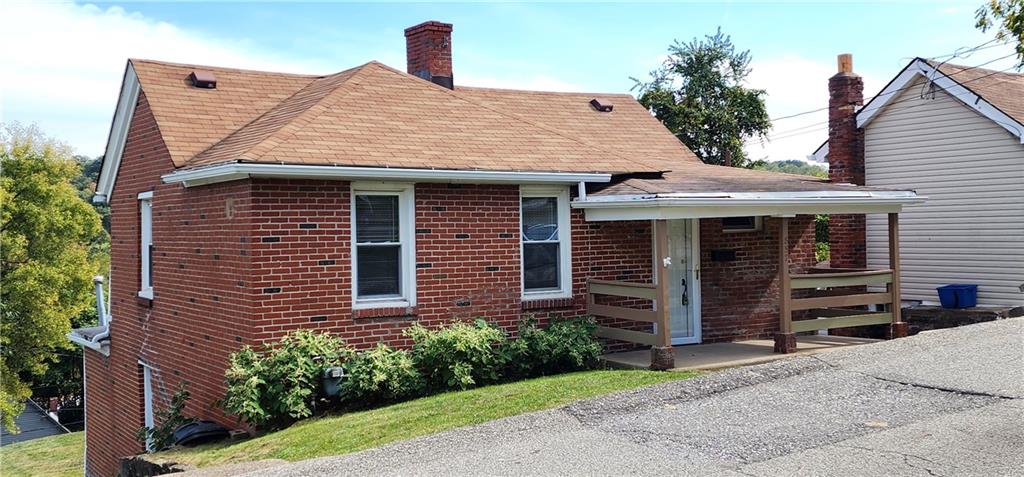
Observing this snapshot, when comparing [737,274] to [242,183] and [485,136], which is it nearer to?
[485,136]

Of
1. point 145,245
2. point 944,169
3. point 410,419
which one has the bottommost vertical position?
point 410,419

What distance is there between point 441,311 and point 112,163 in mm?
7517

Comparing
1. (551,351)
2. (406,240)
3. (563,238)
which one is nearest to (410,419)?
(551,351)

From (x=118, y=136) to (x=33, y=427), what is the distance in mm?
33960

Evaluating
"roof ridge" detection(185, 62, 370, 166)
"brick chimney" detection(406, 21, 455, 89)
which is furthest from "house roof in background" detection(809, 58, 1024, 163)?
"roof ridge" detection(185, 62, 370, 166)

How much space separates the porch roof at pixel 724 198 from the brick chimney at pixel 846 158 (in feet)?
19.5

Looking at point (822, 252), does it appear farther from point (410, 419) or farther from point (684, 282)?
point (410, 419)

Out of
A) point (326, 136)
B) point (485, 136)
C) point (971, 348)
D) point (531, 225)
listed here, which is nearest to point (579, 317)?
point (531, 225)

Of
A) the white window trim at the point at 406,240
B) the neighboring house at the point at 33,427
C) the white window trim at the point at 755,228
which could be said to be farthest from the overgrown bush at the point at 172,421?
the neighboring house at the point at 33,427

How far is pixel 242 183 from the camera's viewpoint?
37.0 feet

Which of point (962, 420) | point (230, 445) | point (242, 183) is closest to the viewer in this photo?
point (962, 420)

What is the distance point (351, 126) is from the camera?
12.6m

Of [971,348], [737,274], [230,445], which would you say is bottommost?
[230,445]

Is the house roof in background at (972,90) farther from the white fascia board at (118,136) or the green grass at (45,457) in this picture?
the green grass at (45,457)
